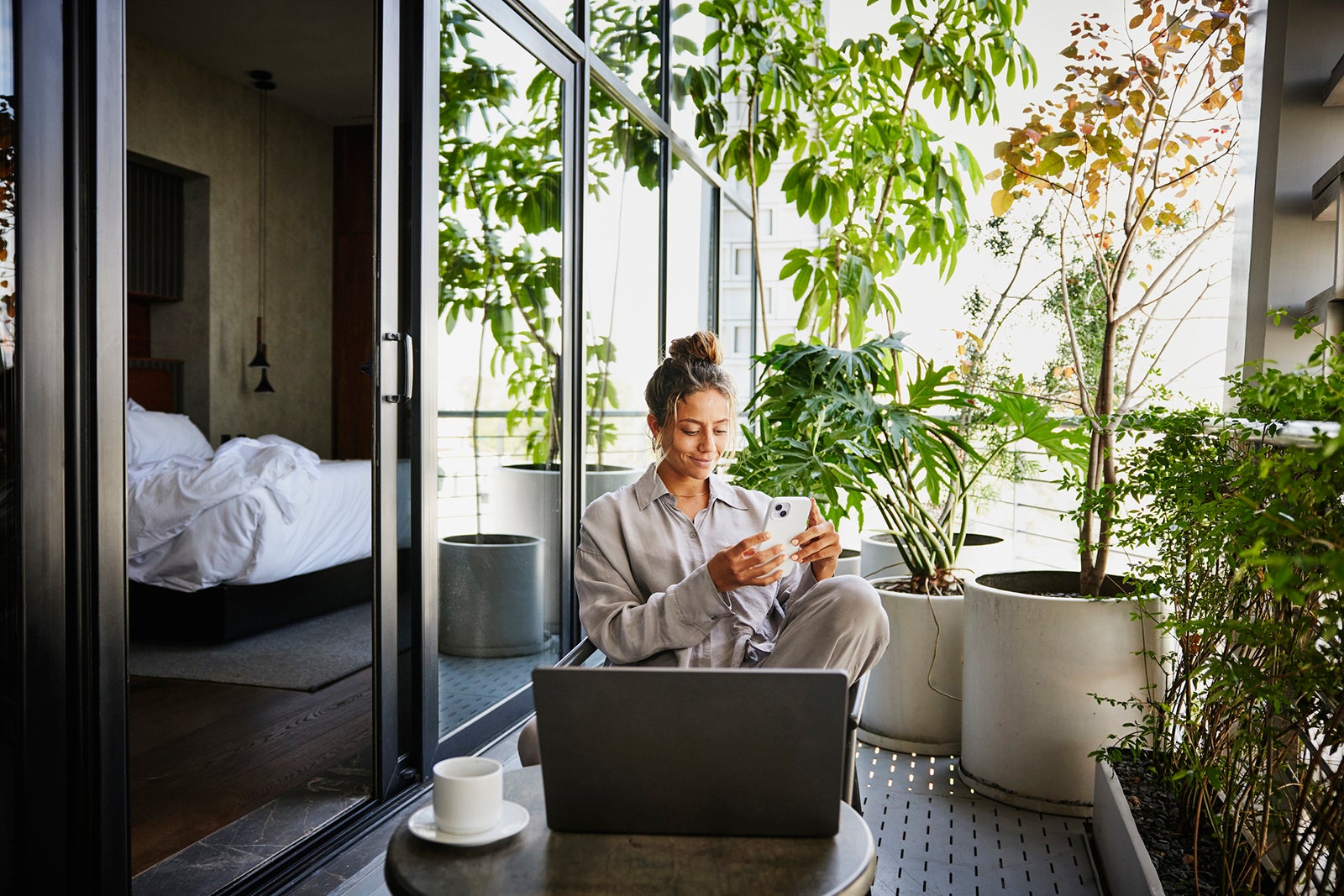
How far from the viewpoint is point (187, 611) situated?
12.5ft

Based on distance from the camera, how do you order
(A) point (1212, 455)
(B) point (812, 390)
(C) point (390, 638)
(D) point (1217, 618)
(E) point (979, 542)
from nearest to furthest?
(D) point (1217, 618)
(A) point (1212, 455)
(C) point (390, 638)
(B) point (812, 390)
(E) point (979, 542)

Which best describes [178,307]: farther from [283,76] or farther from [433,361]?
[433,361]

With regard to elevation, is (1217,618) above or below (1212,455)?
below

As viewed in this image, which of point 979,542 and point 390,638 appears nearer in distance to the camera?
point 390,638

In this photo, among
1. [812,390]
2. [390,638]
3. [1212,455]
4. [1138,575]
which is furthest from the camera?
[812,390]

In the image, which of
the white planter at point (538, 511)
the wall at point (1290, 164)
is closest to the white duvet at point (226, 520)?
the white planter at point (538, 511)

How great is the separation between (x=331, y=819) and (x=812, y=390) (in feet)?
5.39

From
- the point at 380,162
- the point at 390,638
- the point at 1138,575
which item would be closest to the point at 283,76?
the point at 380,162

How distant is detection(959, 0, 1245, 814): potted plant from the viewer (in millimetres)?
2379

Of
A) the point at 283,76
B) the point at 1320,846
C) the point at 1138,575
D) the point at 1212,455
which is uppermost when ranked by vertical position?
the point at 283,76

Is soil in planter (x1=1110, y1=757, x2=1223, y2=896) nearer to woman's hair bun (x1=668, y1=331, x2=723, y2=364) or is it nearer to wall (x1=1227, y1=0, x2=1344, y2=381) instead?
wall (x1=1227, y1=0, x2=1344, y2=381)

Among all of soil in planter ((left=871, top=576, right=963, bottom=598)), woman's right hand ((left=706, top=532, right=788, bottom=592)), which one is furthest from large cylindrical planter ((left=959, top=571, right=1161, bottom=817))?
woman's right hand ((left=706, top=532, right=788, bottom=592))

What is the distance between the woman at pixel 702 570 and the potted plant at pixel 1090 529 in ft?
2.39

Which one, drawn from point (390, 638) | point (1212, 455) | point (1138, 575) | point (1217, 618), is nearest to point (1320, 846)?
point (1217, 618)
